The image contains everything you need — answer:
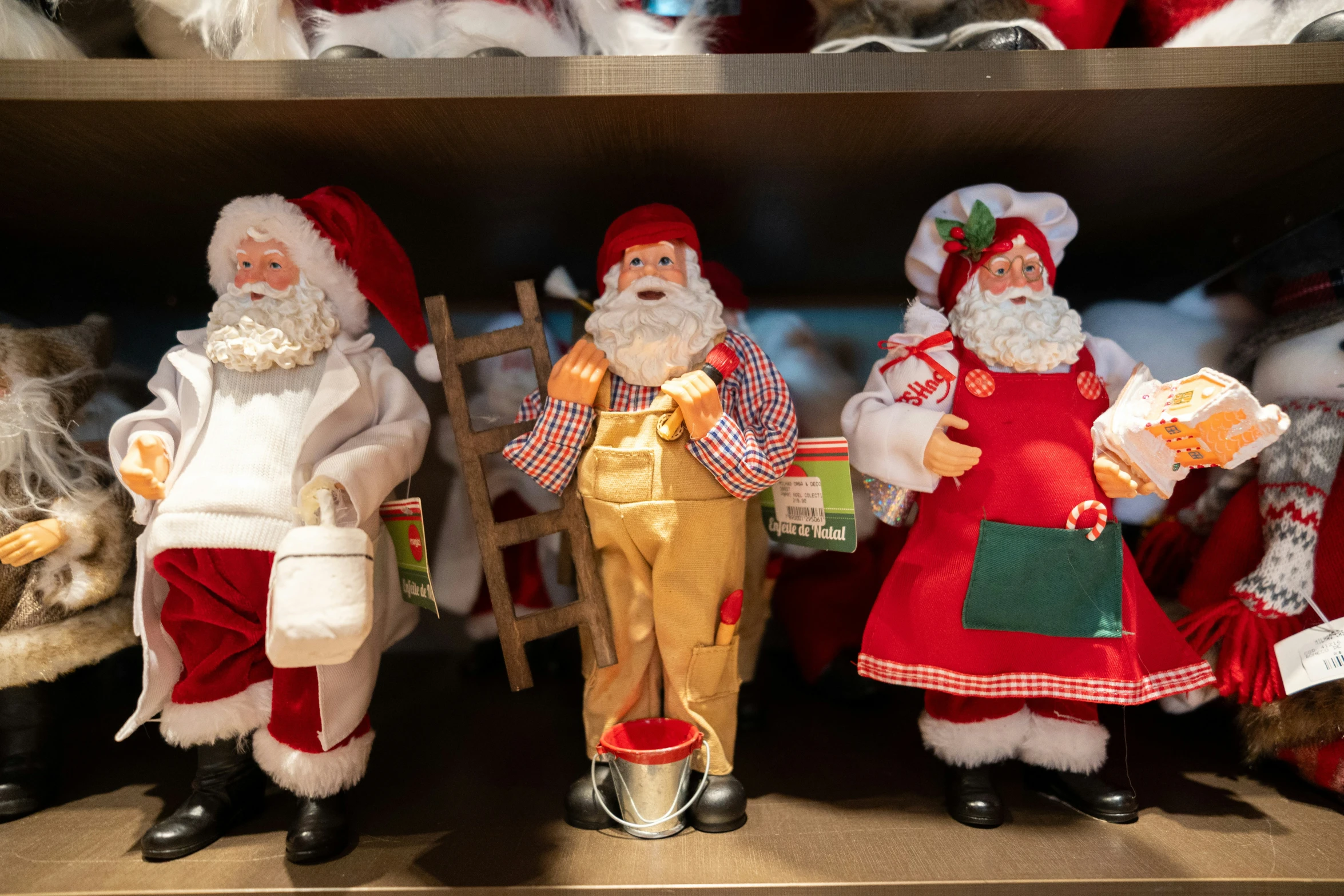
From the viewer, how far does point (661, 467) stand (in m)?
1.03

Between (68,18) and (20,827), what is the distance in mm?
1008

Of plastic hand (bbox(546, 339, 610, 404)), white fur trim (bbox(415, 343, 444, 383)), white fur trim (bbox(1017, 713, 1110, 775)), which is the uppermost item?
white fur trim (bbox(415, 343, 444, 383))

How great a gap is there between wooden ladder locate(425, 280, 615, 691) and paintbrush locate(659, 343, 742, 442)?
142mm

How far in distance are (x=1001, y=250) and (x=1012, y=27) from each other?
0.26 meters

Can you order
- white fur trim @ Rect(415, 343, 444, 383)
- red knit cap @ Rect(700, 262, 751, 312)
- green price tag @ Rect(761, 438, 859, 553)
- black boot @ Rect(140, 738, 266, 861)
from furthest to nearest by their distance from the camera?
1. red knit cap @ Rect(700, 262, 751, 312)
2. white fur trim @ Rect(415, 343, 444, 383)
3. green price tag @ Rect(761, 438, 859, 553)
4. black boot @ Rect(140, 738, 266, 861)

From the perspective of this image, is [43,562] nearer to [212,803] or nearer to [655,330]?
[212,803]

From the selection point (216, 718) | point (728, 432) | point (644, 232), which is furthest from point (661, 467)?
point (216, 718)

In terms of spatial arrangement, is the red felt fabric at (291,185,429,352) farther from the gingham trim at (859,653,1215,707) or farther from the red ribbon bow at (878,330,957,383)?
the gingham trim at (859,653,1215,707)

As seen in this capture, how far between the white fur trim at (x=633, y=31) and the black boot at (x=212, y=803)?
0.96 meters

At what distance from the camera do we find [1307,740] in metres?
1.07

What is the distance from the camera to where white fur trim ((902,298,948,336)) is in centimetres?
109

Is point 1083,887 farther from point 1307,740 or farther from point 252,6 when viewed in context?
point 252,6

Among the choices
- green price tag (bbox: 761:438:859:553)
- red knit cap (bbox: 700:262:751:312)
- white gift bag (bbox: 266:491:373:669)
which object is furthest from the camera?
red knit cap (bbox: 700:262:751:312)

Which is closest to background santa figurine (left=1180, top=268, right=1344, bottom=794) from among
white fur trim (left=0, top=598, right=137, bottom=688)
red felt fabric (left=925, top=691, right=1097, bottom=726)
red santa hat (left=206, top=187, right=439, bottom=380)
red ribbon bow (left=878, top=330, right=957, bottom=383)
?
red felt fabric (left=925, top=691, right=1097, bottom=726)
